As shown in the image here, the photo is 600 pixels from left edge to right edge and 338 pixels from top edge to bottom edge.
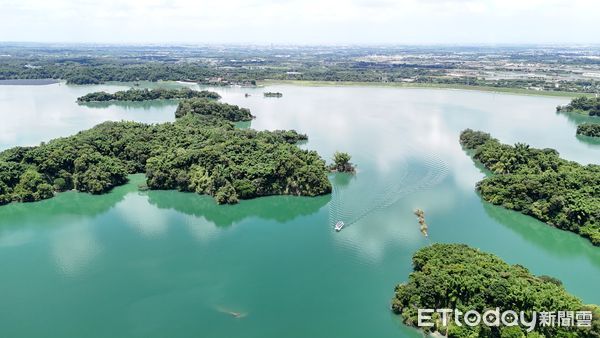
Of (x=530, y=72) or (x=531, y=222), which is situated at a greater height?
(x=530, y=72)

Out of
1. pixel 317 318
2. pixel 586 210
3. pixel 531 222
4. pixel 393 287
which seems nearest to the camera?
pixel 317 318

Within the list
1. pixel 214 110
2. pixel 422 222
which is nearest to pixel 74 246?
pixel 422 222

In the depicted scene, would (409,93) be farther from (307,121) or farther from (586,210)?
(586,210)

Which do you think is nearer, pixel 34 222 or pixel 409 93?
pixel 34 222

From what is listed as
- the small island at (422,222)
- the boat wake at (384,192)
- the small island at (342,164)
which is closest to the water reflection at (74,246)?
the boat wake at (384,192)

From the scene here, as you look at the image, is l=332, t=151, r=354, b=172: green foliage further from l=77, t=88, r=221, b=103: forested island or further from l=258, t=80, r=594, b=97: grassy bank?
l=258, t=80, r=594, b=97: grassy bank

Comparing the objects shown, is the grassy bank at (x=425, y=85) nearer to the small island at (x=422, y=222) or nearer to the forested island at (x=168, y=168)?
the forested island at (x=168, y=168)

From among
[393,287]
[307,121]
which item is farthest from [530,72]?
[393,287]

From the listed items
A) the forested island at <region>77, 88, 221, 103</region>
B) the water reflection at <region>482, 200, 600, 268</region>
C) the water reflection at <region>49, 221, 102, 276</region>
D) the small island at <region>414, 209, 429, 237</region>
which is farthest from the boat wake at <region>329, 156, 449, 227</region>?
the forested island at <region>77, 88, 221, 103</region>
